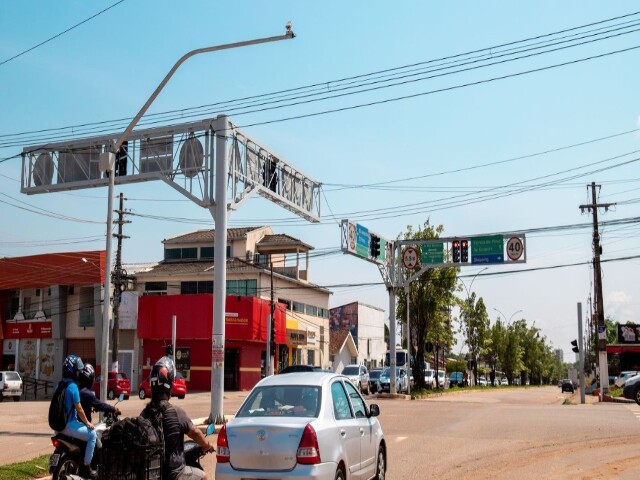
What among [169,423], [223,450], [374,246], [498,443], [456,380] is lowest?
[456,380]

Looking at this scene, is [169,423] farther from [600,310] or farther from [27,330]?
[27,330]

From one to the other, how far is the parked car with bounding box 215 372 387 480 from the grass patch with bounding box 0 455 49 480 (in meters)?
5.29

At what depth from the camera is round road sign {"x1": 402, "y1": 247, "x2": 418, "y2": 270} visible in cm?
4016

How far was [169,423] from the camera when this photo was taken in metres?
6.97

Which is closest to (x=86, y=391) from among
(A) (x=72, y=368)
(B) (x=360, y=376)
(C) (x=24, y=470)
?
(A) (x=72, y=368)

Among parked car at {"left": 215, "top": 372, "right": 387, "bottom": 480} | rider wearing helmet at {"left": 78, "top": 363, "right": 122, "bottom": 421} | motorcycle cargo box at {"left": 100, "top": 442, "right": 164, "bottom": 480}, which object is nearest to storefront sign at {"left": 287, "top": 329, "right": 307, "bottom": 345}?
parked car at {"left": 215, "top": 372, "right": 387, "bottom": 480}

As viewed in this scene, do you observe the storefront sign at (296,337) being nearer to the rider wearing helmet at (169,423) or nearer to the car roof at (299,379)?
the car roof at (299,379)

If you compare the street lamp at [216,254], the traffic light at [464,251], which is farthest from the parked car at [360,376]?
the street lamp at [216,254]

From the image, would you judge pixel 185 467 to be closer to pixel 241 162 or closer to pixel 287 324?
pixel 241 162

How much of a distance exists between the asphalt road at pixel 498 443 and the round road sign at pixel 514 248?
1180cm

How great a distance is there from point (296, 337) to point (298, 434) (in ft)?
168

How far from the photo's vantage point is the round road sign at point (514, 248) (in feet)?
121

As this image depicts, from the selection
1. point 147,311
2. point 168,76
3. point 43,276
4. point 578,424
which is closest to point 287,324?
point 147,311

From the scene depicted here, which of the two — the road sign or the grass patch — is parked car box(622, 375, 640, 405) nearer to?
the road sign
